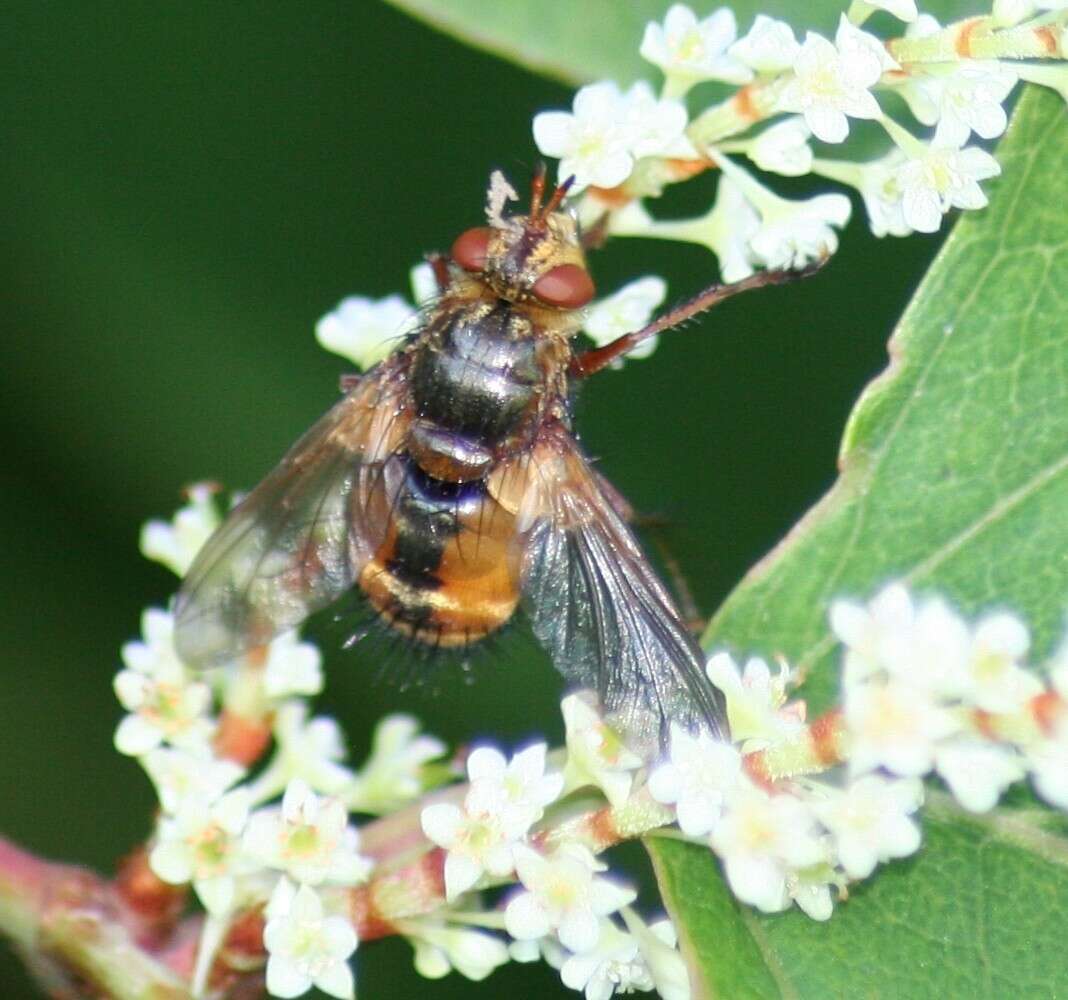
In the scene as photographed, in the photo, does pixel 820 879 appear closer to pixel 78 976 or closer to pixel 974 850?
pixel 974 850

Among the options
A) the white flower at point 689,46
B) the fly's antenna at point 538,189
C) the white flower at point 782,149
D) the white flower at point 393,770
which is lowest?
the white flower at point 393,770

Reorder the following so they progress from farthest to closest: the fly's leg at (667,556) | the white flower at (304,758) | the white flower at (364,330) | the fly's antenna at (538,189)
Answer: the fly's leg at (667,556) < the white flower at (364,330) < the white flower at (304,758) < the fly's antenna at (538,189)

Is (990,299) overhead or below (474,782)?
overhead

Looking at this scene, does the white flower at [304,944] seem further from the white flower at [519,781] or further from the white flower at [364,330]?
the white flower at [364,330]

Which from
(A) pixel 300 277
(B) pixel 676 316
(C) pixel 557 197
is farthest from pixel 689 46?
(A) pixel 300 277

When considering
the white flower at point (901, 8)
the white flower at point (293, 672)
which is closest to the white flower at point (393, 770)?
the white flower at point (293, 672)

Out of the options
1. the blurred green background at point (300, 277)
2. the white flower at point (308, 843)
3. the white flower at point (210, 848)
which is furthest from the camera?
the blurred green background at point (300, 277)

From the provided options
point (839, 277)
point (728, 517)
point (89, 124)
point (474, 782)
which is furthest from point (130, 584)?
point (474, 782)
